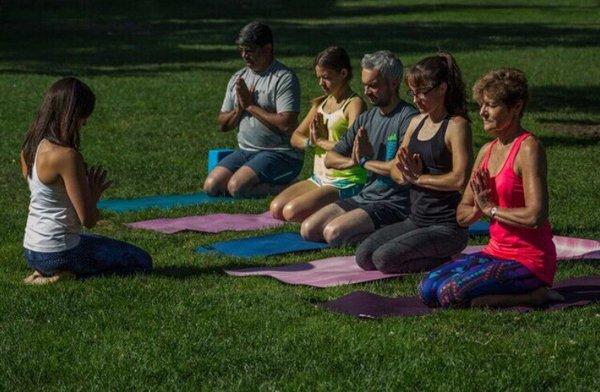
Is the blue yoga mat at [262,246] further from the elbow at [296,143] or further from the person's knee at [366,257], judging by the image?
the elbow at [296,143]

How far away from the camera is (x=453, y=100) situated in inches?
365

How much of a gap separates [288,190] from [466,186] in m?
3.29

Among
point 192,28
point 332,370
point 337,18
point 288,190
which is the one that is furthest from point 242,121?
point 337,18

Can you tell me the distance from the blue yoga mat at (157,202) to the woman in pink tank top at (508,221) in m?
4.95

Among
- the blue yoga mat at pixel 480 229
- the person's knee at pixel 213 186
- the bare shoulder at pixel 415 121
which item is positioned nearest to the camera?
the bare shoulder at pixel 415 121

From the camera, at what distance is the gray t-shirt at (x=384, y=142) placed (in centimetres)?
1031

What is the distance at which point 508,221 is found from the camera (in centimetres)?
789

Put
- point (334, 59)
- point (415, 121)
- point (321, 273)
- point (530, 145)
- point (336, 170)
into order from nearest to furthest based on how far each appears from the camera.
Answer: point (530, 145)
point (321, 273)
point (415, 121)
point (334, 59)
point (336, 170)

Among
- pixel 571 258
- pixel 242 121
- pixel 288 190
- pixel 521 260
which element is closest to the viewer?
pixel 521 260

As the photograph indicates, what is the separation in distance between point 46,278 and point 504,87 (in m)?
3.23

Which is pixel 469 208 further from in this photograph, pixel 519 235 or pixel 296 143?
pixel 296 143

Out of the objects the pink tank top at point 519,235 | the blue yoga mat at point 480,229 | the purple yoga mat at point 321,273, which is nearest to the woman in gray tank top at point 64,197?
the purple yoga mat at point 321,273

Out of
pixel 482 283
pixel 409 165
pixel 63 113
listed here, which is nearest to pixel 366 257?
pixel 409 165

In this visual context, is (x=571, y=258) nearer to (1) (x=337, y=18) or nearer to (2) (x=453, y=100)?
(2) (x=453, y=100)
